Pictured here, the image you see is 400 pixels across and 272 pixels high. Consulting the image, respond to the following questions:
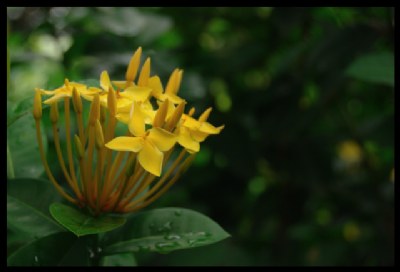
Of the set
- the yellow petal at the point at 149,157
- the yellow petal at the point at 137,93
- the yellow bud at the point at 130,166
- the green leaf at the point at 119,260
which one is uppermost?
the yellow petal at the point at 137,93

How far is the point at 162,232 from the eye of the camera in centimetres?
99

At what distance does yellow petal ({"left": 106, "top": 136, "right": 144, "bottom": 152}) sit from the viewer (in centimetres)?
82

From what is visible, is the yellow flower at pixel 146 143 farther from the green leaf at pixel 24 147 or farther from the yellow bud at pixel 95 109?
the green leaf at pixel 24 147

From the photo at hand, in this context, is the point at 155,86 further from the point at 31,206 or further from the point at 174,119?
the point at 31,206

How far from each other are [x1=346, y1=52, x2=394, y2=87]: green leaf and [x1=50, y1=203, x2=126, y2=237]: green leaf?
638 millimetres

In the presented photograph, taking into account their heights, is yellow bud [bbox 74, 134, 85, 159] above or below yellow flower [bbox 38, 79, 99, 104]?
below

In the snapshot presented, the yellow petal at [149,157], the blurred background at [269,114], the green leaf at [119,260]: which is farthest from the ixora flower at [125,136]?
the blurred background at [269,114]

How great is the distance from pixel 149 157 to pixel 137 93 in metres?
0.13

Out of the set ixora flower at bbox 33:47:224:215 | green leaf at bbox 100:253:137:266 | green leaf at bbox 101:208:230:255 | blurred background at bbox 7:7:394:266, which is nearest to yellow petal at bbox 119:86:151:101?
ixora flower at bbox 33:47:224:215

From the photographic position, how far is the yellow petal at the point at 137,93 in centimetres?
90

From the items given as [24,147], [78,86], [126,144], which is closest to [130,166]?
[126,144]

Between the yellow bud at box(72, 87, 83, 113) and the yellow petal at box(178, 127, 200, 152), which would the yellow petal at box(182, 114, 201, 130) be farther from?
the yellow bud at box(72, 87, 83, 113)

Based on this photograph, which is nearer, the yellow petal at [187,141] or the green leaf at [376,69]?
the yellow petal at [187,141]

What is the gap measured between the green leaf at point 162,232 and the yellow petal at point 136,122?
0.66 ft
